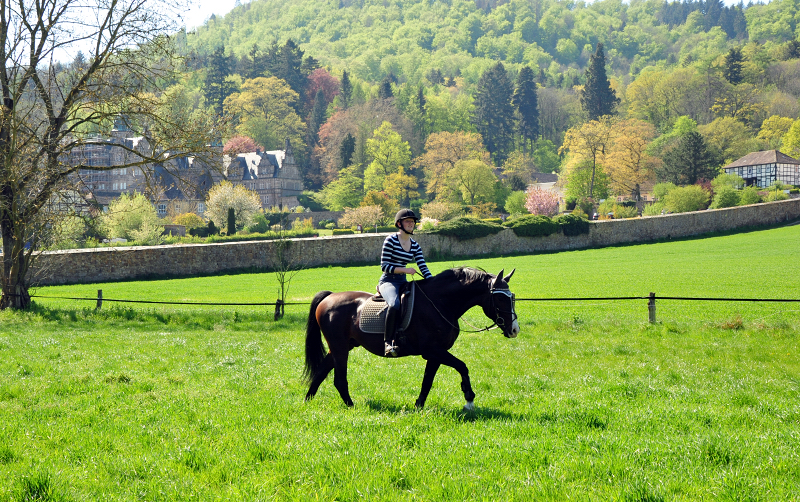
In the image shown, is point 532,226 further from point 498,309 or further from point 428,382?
point 428,382

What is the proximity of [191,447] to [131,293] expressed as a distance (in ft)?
93.4

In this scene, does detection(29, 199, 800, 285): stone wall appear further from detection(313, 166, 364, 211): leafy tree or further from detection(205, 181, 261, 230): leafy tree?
detection(313, 166, 364, 211): leafy tree

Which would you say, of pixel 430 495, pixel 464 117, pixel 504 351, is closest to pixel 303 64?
pixel 464 117

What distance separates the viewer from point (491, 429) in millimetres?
6668

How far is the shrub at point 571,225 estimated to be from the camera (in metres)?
56.0

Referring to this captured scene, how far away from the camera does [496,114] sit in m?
127

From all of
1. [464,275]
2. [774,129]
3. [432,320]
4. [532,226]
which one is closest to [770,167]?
[774,129]

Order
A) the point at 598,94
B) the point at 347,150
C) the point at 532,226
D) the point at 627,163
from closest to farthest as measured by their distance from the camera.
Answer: the point at 532,226
the point at 627,163
the point at 347,150
the point at 598,94

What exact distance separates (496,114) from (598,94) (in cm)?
2124

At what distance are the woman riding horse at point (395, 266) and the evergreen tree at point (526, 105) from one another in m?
129

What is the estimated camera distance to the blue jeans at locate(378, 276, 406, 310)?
792 centimetres

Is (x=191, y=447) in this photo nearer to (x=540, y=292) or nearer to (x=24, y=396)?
(x=24, y=396)

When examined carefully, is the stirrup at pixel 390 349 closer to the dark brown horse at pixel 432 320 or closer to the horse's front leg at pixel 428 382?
the dark brown horse at pixel 432 320

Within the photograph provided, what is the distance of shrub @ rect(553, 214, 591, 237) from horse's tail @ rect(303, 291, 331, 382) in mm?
49347
